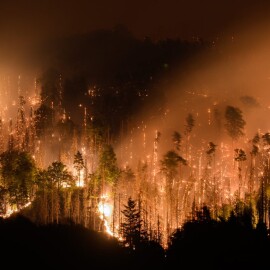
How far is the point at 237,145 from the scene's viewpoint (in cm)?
7312

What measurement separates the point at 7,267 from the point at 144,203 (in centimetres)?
4214

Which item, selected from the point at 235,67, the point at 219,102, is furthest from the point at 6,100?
the point at 235,67

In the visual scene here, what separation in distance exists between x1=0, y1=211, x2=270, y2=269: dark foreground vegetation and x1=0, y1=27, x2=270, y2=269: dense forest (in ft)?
0.22

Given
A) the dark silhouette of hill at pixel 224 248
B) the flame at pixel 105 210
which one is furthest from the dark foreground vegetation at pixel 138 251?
the flame at pixel 105 210

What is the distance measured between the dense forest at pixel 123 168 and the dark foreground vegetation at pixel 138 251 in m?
0.07

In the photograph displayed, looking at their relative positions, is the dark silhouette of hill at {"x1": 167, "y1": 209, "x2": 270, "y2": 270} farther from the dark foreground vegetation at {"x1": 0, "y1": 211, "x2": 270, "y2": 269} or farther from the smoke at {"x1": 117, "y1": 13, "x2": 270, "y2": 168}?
the smoke at {"x1": 117, "y1": 13, "x2": 270, "y2": 168}

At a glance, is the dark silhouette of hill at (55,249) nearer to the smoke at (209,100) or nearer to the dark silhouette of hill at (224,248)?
the dark silhouette of hill at (224,248)

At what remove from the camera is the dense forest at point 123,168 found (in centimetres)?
1983

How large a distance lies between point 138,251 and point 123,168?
152 ft

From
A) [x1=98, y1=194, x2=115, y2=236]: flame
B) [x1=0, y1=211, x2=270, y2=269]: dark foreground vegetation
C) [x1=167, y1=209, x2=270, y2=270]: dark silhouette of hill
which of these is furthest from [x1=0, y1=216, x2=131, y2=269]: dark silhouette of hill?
[x1=98, y1=194, x2=115, y2=236]: flame

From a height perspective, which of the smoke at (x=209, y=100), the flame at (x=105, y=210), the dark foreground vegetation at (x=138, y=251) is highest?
the smoke at (x=209, y=100)

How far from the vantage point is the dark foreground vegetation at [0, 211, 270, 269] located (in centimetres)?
1639

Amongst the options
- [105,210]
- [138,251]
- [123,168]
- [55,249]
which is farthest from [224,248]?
[123,168]

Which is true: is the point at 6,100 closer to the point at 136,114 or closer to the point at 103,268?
the point at 136,114
